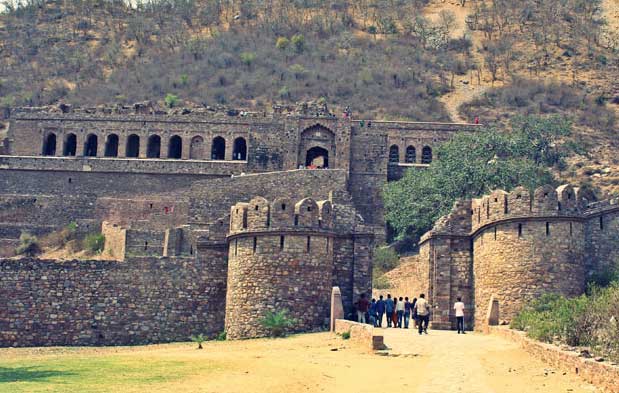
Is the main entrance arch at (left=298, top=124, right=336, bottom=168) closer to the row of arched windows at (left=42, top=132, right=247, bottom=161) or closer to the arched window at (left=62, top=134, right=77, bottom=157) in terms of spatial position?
the row of arched windows at (left=42, top=132, right=247, bottom=161)

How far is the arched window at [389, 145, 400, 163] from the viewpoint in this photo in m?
61.9

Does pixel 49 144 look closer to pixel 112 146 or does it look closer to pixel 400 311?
pixel 112 146

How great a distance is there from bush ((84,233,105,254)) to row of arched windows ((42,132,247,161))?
12.9 m

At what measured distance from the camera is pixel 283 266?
31062 mm

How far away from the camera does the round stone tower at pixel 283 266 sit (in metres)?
31.0

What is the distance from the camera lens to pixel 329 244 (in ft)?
104

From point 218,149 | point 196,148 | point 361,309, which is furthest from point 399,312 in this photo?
point 218,149

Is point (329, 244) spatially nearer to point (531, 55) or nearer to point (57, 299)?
point (57, 299)

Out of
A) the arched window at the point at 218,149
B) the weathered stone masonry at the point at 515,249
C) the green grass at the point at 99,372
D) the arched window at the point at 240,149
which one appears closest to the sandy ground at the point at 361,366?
the green grass at the point at 99,372

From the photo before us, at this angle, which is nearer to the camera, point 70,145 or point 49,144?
point 49,144

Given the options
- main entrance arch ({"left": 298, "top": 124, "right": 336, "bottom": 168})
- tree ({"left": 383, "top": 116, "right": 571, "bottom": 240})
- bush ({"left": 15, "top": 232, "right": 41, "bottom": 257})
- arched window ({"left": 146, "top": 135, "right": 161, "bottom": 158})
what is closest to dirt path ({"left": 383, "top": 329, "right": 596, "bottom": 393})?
tree ({"left": 383, "top": 116, "right": 571, "bottom": 240})

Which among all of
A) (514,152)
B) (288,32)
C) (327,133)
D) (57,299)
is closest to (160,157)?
(327,133)

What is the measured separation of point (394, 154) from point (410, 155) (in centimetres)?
83

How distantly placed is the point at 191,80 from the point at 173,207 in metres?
33.1
